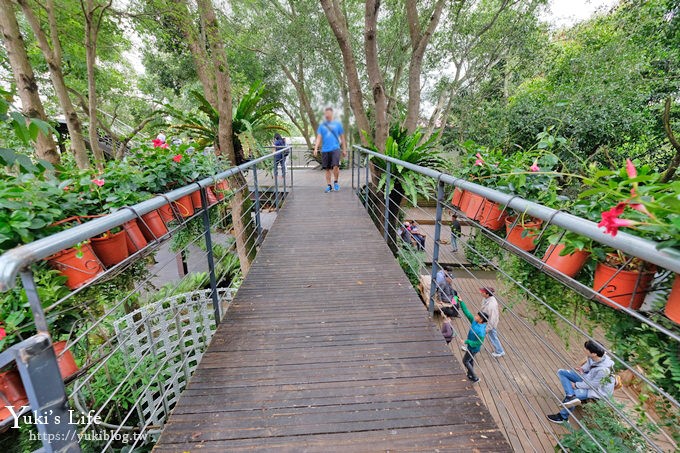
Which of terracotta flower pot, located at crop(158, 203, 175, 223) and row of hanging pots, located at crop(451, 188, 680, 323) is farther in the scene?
terracotta flower pot, located at crop(158, 203, 175, 223)

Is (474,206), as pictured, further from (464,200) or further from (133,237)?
(133,237)

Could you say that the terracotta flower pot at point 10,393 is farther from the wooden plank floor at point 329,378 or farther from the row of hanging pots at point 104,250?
the wooden plank floor at point 329,378

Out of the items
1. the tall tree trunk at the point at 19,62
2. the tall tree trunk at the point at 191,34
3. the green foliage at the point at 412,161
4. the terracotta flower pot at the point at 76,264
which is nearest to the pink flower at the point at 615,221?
→ the terracotta flower pot at the point at 76,264

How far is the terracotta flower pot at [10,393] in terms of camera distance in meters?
1.11

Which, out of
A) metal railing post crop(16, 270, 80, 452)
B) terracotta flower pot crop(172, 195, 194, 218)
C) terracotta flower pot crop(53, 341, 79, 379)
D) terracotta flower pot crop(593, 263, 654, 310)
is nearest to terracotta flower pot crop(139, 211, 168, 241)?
terracotta flower pot crop(172, 195, 194, 218)

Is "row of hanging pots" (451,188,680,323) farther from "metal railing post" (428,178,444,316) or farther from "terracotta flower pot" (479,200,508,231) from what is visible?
"metal railing post" (428,178,444,316)

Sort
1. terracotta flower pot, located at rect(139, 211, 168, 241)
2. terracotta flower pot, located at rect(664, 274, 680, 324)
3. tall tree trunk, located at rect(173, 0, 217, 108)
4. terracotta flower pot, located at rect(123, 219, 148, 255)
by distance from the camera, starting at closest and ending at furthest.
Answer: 1. terracotta flower pot, located at rect(664, 274, 680, 324)
2. terracotta flower pot, located at rect(123, 219, 148, 255)
3. terracotta flower pot, located at rect(139, 211, 168, 241)
4. tall tree trunk, located at rect(173, 0, 217, 108)

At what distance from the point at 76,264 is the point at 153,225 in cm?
49

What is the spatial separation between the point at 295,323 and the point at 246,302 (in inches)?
21.1

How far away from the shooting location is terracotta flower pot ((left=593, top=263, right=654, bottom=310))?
3.52 feet

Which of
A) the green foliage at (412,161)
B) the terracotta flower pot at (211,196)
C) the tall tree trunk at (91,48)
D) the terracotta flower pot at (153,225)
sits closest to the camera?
the terracotta flower pot at (153,225)

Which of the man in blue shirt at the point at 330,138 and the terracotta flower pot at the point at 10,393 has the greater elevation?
the man in blue shirt at the point at 330,138

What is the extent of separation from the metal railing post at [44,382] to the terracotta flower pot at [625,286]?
1.77 metres

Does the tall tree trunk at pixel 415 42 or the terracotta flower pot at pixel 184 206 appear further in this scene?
the tall tree trunk at pixel 415 42
